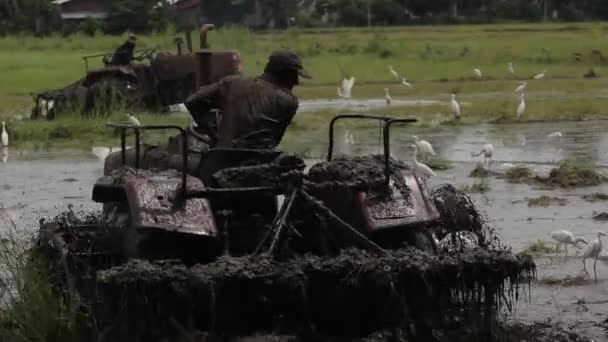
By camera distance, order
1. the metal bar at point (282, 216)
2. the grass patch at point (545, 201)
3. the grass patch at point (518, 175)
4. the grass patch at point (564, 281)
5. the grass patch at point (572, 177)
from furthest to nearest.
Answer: the grass patch at point (518, 175)
the grass patch at point (572, 177)
the grass patch at point (545, 201)
the grass patch at point (564, 281)
the metal bar at point (282, 216)

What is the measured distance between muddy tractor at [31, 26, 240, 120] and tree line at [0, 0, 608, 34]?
3891 centimetres

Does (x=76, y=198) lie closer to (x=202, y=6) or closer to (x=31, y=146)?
(x=31, y=146)

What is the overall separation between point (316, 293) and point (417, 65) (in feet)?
127

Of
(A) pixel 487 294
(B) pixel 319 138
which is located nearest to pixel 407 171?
(A) pixel 487 294

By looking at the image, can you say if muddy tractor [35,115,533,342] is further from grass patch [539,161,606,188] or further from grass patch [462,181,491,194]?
grass patch [539,161,606,188]

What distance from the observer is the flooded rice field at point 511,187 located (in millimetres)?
9883

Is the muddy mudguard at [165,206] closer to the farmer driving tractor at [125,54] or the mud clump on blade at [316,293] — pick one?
the mud clump on blade at [316,293]

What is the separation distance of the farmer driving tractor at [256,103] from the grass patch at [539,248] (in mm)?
4135

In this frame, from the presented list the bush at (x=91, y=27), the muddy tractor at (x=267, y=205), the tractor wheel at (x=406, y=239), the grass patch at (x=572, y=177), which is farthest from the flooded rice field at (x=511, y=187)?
the bush at (x=91, y=27)

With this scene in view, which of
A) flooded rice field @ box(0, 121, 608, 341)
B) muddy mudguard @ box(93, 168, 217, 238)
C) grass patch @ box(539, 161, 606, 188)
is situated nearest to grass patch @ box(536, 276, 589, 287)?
flooded rice field @ box(0, 121, 608, 341)

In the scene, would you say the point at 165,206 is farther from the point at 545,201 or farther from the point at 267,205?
the point at 545,201

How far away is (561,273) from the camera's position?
10891 millimetres

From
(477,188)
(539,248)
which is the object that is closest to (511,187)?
(477,188)

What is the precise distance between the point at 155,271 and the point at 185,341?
38 centimetres
